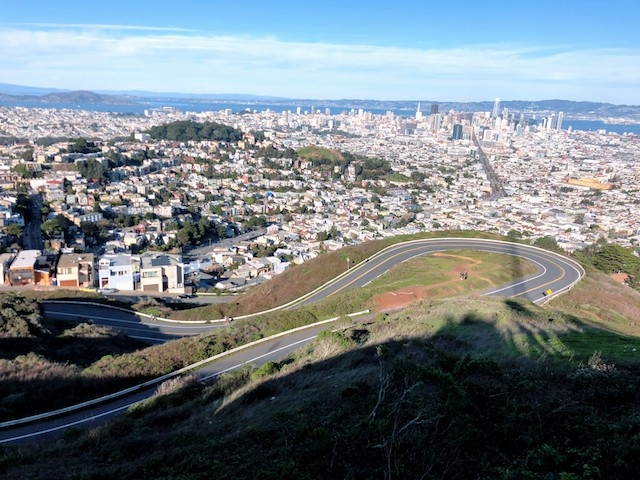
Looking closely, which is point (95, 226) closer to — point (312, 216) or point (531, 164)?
point (312, 216)

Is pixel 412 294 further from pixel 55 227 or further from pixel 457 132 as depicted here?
pixel 457 132

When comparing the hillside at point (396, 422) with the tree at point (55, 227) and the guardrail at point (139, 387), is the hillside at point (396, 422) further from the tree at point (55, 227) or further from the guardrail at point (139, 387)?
the tree at point (55, 227)

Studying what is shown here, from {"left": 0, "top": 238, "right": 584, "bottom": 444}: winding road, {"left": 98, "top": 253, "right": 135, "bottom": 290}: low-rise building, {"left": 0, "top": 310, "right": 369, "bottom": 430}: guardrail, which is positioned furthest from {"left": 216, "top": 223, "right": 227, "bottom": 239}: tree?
{"left": 0, "top": 310, "right": 369, "bottom": 430}: guardrail

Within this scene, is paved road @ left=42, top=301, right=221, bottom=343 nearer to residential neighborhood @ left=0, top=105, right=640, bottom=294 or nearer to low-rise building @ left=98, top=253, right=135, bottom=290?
low-rise building @ left=98, top=253, right=135, bottom=290

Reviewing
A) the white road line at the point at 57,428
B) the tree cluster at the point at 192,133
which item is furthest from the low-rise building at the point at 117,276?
the tree cluster at the point at 192,133

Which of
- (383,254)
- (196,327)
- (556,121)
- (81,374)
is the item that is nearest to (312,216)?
(383,254)
